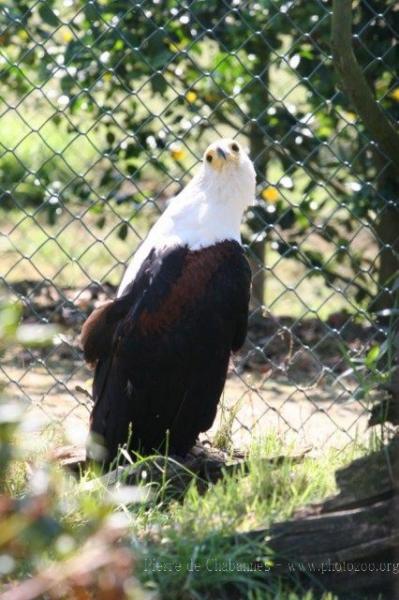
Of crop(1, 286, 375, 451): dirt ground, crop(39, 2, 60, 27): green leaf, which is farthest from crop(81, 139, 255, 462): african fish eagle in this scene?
crop(39, 2, 60, 27): green leaf

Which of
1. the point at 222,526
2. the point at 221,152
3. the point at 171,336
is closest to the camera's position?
the point at 222,526

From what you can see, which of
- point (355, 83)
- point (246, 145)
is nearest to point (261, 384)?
point (355, 83)

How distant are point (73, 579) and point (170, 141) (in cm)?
329

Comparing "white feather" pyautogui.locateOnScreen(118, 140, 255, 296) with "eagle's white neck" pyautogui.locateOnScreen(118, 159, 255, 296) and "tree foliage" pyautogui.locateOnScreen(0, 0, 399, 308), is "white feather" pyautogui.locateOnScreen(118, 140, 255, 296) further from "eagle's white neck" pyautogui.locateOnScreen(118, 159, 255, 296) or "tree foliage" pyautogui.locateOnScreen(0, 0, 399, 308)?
"tree foliage" pyautogui.locateOnScreen(0, 0, 399, 308)

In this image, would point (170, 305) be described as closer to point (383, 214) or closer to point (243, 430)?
point (243, 430)

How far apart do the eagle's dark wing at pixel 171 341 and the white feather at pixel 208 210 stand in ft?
0.17

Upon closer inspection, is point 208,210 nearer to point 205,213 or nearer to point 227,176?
point 205,213

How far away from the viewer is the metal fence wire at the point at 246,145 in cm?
413

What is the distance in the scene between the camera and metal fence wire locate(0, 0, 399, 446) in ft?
13.6

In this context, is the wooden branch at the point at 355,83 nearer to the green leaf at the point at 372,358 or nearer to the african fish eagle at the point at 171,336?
the african fish eagle at the point at 171,336

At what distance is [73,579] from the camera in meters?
1.81

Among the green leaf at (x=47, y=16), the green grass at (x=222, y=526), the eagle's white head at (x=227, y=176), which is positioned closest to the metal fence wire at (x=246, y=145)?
the green leaf at (x=47, y=16)

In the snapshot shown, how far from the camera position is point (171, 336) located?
3713mm

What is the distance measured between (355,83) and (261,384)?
1.00 m
